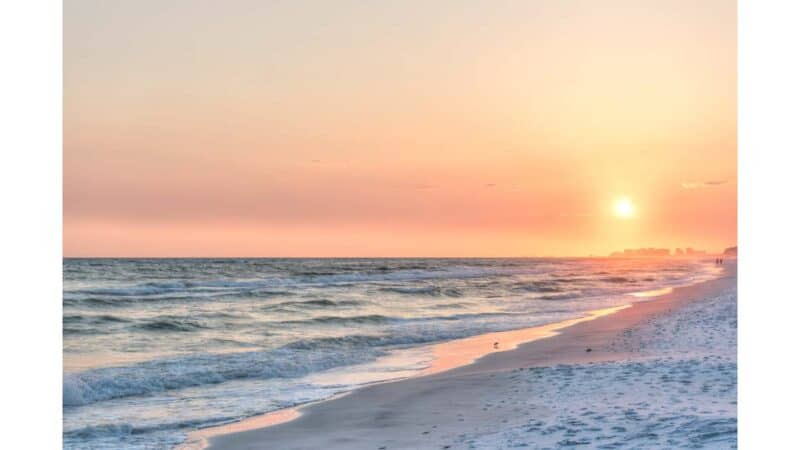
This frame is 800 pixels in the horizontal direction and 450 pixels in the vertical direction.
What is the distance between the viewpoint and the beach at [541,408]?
6.64 m

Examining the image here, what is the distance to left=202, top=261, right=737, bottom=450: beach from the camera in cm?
664

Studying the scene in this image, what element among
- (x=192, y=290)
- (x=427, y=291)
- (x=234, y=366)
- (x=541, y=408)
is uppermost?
(x=541, y=408)

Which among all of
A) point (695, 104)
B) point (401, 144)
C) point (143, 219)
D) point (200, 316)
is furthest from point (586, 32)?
point (143, 219)

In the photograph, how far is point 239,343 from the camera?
1655 centimetres

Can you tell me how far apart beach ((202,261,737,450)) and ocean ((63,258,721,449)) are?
0.96 meters

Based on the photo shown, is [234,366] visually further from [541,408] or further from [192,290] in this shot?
[192,290]

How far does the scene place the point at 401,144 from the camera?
14328 mm

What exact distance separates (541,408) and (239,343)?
983 centimetres
